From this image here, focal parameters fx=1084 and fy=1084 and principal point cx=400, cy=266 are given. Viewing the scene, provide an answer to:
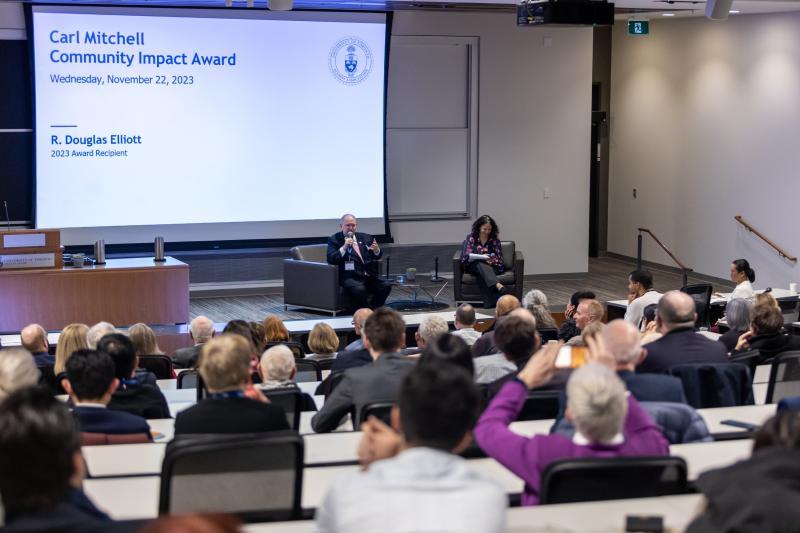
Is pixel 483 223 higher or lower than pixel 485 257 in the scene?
higher

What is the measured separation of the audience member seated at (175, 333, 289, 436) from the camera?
362 cm

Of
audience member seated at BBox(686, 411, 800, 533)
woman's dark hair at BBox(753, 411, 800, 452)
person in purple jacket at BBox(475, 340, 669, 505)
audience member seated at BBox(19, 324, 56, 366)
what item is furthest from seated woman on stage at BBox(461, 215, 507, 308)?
→ audience member seated at BBox(686, 411, 800, 533)

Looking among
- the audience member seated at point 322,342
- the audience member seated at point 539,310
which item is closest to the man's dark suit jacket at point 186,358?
the audience member seated at point 322,342

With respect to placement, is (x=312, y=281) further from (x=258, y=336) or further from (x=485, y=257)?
(x=258, y=336)

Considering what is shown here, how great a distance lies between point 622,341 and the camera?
391 cm

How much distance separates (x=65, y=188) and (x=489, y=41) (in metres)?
5.22

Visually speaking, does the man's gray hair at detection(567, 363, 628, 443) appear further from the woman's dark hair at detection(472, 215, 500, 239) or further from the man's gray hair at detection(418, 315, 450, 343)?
the woman's dark hair at detection(472, 215, 500, 239)

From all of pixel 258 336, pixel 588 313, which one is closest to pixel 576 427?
pixel 258 336

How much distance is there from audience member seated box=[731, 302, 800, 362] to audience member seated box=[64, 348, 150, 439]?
11.6ft

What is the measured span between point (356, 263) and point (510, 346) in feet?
21.0

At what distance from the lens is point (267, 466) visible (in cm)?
301

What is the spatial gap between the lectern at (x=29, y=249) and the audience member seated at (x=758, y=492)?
27.6 feet

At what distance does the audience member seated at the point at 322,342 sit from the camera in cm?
643

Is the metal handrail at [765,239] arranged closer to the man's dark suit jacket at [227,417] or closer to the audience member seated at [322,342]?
the audience member seated at [322,342]
